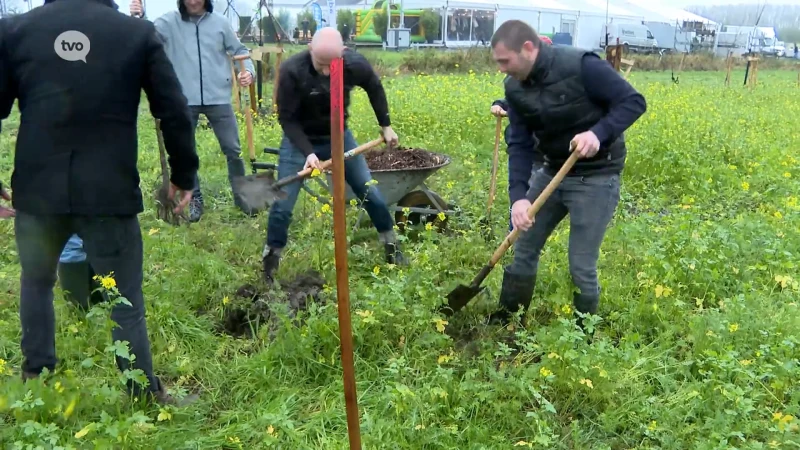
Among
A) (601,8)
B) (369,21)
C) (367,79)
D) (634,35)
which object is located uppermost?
(601,8)

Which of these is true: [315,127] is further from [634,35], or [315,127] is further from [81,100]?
[634,35]

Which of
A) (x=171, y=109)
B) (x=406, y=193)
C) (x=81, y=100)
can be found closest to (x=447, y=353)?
(x=171, y=109)

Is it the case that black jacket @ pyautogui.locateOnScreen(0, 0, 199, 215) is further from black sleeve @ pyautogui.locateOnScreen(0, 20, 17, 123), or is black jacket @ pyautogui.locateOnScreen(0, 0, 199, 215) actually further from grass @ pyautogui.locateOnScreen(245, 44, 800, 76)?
grass @ pyautogui.locateOnScreen(245, 44, 800, 76)

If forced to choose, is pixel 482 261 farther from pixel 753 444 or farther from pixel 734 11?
pixel 734 11

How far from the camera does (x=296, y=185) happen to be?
4.09 m

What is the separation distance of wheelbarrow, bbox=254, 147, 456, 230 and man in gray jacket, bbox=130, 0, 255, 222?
765mm

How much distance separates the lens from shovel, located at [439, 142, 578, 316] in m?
2.90

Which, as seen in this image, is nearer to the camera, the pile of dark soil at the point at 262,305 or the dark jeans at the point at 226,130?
the pile of dark soil at the point at 262,305

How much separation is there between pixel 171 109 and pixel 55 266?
0.76 meters

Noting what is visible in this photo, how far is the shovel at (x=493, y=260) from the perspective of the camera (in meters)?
2.90

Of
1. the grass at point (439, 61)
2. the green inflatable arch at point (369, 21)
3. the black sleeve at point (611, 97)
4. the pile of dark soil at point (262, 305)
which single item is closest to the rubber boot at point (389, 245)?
the pile of dark soil at point (262, 305)

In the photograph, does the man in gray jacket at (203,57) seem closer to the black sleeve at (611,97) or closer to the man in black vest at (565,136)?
the man in black vest at (565,136)

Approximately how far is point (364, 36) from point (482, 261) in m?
23.0

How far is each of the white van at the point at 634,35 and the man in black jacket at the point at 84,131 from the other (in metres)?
33.7
